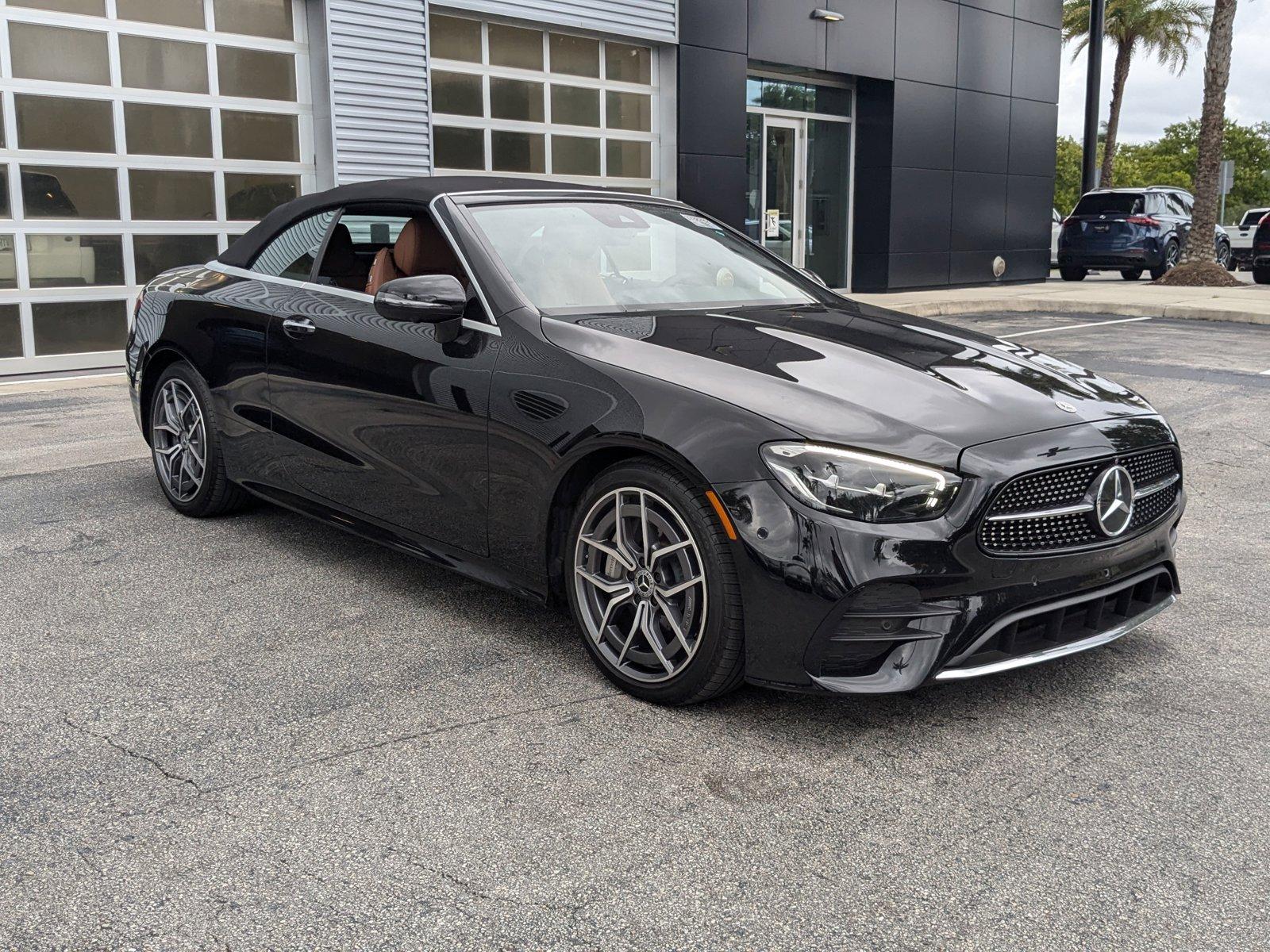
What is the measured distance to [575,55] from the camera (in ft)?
49.0

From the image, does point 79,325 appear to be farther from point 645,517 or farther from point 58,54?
point 645,517

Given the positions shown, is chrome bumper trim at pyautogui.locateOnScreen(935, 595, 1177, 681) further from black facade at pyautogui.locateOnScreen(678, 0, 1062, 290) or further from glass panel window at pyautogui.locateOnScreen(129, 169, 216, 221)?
black facade at pyautogui.locateOnScreen(678, 0, 1062, 290)

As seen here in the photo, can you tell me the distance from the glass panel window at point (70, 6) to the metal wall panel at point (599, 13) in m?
3.72

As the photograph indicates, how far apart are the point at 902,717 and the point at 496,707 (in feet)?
3.74

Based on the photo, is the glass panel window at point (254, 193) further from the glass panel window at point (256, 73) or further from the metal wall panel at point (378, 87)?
the glass panel window at point (256, 73)

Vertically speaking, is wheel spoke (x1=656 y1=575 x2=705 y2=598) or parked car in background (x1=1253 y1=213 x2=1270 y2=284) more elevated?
parked car in background (x1=1253 y1=213 x2=1270 y2=284)

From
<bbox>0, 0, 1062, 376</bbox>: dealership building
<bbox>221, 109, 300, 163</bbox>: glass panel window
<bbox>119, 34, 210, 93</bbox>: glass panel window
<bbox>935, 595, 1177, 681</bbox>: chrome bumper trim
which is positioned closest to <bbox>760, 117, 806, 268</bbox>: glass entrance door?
<bbox>0, 0, 1062, 376</bbox>: dealership building

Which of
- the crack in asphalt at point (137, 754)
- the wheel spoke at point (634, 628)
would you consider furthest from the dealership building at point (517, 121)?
the wheel spoke at point (634, 628)

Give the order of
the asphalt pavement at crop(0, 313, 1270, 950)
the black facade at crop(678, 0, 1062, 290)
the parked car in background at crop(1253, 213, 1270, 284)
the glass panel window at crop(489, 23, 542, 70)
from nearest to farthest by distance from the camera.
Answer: the asphalt pavement at crop(0, 313, 1270, 950)
the glass panel window at crop(489, 23, 542, 70)
the black facade at crop(678, 0, 1062, 290)
the parked car in background at crop(1253, 213, 1270, 284)

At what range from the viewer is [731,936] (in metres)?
2.38

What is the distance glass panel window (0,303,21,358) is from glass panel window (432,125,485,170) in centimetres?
477

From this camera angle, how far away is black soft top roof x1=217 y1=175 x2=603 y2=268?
4.54 m

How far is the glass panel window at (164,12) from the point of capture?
10.9 meters

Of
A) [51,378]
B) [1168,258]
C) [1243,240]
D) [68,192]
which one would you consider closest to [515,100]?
[68,192]
